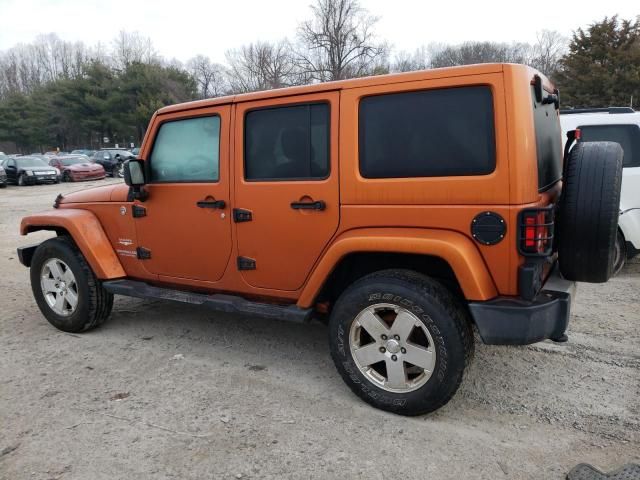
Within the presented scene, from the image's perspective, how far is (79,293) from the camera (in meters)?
4.43

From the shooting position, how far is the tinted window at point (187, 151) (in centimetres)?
377

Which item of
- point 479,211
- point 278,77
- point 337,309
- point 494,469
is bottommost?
point 494,469

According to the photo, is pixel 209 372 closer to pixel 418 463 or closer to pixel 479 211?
pixel 418 463

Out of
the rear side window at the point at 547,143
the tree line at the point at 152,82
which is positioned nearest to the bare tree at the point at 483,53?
the tree line at the point at 152,82

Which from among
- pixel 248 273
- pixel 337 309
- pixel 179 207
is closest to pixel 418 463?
pixel 337 309

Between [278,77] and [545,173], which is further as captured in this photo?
[278,77]

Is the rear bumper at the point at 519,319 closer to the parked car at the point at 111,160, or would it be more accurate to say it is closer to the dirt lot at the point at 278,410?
the dirt lot at the point at 278,410

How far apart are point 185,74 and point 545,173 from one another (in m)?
52.9

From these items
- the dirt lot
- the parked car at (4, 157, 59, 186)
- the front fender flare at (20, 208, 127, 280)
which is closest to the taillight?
the dirt lot

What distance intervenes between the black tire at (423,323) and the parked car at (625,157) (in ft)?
12.0

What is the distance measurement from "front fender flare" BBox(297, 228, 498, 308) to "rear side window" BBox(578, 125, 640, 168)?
12.5 feet

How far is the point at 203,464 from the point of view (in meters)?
2.66

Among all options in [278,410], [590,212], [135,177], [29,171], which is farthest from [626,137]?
[29,171]

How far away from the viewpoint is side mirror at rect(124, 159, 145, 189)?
3.92 m
